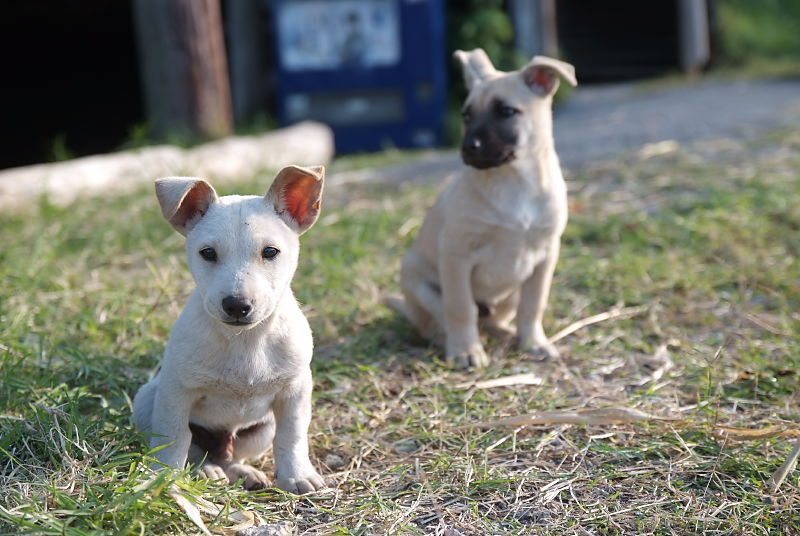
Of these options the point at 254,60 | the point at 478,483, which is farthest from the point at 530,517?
the point at 254,60

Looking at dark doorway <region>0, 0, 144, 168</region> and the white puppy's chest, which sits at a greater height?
dark doorway <region>0, 0, 144, 168</region>

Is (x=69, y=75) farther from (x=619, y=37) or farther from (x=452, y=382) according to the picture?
(x=452, y=382)

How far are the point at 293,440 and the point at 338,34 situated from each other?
347 inches

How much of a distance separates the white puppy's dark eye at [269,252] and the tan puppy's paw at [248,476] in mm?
844

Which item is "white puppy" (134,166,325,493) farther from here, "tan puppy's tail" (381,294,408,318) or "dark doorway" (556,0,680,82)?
"dark doorway" (556,0,680,82)

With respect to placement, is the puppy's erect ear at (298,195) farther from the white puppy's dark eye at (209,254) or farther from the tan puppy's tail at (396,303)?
the tan puppy's tail at (396,303)

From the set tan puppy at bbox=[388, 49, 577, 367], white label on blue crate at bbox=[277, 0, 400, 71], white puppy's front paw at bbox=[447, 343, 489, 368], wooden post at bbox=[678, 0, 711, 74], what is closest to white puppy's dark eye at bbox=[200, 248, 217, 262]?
tan puppy at bbox=[388, 49, 577, 367]

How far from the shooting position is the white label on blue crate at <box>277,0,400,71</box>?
1123 cm

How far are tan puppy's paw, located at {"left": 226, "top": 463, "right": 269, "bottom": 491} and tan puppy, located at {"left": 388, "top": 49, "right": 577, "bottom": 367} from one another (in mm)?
1437

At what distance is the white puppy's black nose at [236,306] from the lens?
2.85 meters

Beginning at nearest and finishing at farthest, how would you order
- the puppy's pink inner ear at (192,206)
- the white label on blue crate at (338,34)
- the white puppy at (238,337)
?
the white puppy at (238,337) → the puppy's pink inner ear at (192,206) → the white label on blue crate at (338,34)

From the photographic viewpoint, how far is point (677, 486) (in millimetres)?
3256

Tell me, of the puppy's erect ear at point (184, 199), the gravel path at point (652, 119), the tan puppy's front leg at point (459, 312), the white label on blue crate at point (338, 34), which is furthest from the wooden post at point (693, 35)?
the puppy's erect ear at point (184, 199)

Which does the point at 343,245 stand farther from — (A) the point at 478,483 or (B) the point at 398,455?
(A) the point at 478,483
